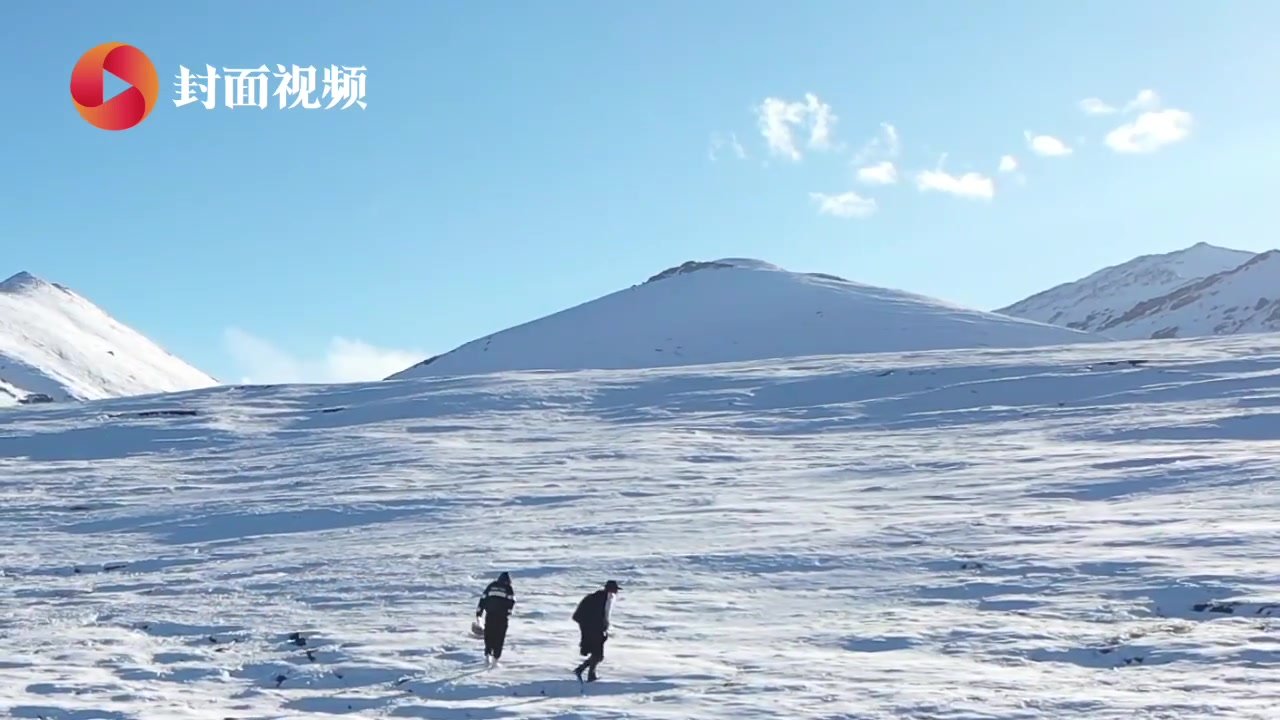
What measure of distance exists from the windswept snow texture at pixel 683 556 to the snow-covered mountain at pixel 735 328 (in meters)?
45.7

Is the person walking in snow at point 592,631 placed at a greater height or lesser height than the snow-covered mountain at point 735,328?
lesser

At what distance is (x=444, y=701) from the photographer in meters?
13.3

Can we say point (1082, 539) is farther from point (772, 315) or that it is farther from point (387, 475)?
point (772, 315)

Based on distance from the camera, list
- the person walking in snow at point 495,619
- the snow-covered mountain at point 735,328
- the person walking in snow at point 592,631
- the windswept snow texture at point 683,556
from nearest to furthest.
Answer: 1. the windswept snow texture at point 683,556
2. the person walking in snow at point 592,631
3. the person walking in snow at point 495,619
4. the snow-covered mountain at point 735,328

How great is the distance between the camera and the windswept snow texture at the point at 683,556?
44.6 feet

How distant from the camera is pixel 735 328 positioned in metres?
103

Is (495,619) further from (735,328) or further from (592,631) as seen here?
(735,328)

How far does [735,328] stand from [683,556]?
8187cm

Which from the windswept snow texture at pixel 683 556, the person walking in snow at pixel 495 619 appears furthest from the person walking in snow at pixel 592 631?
the person walking in snow at pixel 495 619

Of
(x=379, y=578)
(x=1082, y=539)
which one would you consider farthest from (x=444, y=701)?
(x=1082, y=539)

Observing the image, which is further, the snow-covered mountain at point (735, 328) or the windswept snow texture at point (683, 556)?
the snow-covered mountain at point (735, 328)

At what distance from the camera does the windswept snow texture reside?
44.6 feet

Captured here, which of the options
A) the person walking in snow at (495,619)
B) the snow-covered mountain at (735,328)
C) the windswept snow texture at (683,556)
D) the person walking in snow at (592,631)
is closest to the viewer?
the windswept snow texture at (683,556)

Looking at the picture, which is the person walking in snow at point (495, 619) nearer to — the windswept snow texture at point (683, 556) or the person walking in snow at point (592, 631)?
the windswept snow texture at point (683, 556)
